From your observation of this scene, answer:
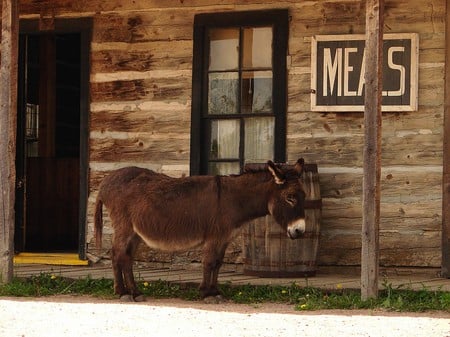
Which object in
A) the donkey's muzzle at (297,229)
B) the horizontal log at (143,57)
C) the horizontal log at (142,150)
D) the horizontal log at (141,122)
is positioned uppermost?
→ the horizontal log at (143,57)

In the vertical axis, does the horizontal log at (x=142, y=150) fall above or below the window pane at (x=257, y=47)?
below

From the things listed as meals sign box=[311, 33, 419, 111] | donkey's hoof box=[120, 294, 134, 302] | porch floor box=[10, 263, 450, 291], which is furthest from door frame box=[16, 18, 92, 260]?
meals sign box=[311, 33, 419, 111]

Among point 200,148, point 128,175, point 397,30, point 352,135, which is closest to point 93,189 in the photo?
point 200,148

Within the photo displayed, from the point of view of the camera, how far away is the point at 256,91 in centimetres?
1112

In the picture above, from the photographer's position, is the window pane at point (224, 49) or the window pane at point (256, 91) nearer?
the window pane at point (256, 91)

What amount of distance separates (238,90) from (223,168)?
0.91 m

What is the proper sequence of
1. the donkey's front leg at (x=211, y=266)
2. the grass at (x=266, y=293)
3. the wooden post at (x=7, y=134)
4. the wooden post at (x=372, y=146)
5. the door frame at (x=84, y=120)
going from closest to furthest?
1. the grass at (x=266, y=293)
2. the wooden post at (x=372, y=146)
3. the donkey's front leg at (x=211, y=266)
4. the wooden post at (x=7, y=134)
5. the door frame at (x=84, y=120)

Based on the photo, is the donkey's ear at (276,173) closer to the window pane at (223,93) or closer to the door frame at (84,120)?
the window pane at (223,93)

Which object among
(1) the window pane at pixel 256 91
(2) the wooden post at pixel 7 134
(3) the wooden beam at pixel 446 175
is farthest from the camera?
(1) the window pane at pixel 256 91

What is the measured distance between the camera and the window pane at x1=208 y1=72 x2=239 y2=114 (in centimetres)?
1120

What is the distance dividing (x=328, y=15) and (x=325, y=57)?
0.47m

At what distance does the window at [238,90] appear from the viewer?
10945mm

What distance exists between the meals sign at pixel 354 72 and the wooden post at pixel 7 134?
10.7ft

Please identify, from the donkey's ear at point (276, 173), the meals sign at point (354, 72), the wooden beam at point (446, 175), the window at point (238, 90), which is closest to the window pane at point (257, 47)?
the window at point (238, 90)
